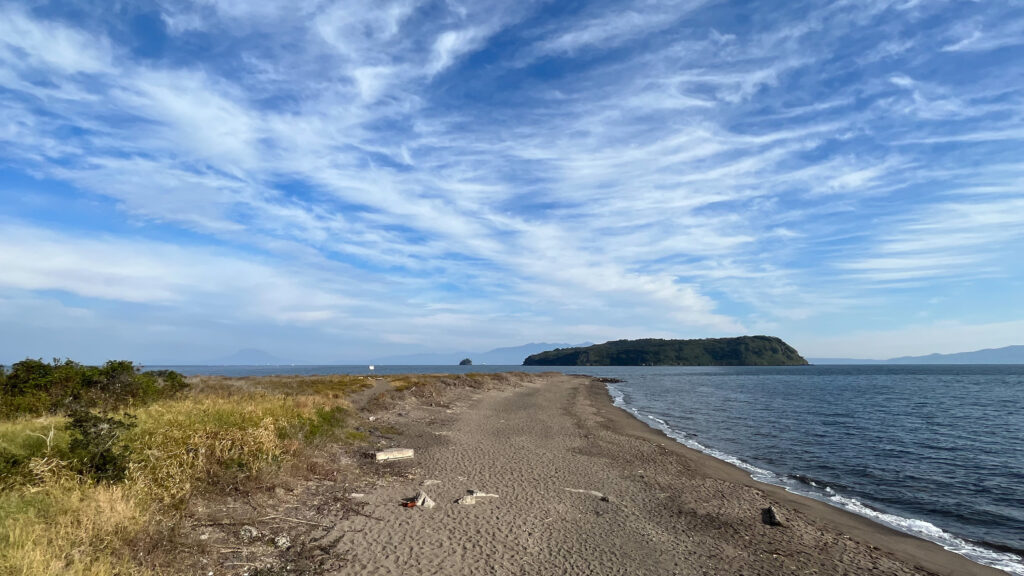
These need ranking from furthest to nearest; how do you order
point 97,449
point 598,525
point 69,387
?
1. point 69,387
2. point 598,525
3. point 97,449

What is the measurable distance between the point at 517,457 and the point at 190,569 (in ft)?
43.6

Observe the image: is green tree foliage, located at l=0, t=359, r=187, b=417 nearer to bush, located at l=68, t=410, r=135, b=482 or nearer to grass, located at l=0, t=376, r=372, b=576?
grass, located at l=0, t=376, r=372, b=576

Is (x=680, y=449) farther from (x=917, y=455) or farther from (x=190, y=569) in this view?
(x=190, y=569)

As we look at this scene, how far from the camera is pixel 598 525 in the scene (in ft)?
39.8

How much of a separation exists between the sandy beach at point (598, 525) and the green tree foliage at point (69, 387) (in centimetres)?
1206

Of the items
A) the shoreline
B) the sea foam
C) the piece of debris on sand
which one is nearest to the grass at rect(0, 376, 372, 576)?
the piece of debris on sand

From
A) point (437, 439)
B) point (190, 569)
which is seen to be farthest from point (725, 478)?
point (190, 569)

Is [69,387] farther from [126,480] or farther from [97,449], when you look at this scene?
[126,480]

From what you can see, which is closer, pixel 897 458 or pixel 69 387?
pixel 69 387

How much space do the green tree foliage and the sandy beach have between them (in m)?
12.1

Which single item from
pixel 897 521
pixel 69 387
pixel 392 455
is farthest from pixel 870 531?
pixel 69 387

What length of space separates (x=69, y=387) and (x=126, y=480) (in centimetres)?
1547

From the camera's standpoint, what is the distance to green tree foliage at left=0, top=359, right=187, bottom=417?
709 inches

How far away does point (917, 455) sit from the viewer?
24.4 meters
